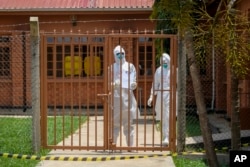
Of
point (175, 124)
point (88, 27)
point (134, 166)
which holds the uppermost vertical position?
point (88, 27)

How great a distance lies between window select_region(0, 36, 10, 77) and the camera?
57.8 ft

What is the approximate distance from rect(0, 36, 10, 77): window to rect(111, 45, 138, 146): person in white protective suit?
8735 mm

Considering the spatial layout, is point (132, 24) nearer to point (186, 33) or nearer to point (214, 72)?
point (214, 72)

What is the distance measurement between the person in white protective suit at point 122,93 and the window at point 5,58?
8735 millimetres

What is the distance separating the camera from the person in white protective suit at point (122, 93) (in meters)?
9.20

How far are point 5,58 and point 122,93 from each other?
32.1 ft

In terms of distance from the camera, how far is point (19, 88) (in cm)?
1784

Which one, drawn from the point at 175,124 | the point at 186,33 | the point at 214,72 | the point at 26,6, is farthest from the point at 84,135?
the point at 26,6

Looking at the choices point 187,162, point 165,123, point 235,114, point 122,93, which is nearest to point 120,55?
point 122,93

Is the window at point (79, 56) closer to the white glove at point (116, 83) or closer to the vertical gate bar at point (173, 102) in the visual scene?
the white glove at point (116, 83)

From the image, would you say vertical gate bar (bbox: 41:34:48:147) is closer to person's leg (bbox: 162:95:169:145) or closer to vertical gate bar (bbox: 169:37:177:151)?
vertical gate bar (bbox: 169:37:177:151)

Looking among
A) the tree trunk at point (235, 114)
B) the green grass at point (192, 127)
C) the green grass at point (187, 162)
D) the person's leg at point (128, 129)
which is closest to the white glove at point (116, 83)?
the person's leg at point (128, 129)

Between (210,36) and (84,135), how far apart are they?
630cm

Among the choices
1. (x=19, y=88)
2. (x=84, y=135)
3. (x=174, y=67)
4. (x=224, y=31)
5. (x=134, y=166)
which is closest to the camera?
(x=224, y=31)
